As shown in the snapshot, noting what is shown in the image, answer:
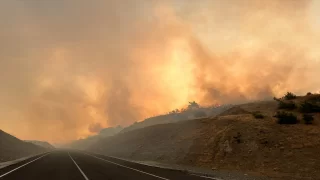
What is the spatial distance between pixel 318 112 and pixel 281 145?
37.4 feet

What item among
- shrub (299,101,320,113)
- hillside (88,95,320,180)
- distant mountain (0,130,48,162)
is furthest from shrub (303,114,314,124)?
distant mountain (0,130,48,162)

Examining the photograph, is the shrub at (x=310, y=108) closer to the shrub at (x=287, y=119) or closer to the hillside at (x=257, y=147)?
the hillside at (x=257, y=147)

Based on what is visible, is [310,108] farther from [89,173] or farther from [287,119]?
[89,173]

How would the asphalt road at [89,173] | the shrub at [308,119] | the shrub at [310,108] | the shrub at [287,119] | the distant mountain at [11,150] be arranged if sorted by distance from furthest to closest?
the distant mountain at [11,150] < the shrub at [310,108] < the shrub at [287,119] < the shrub at [308,119] < the asphalt road at [89,173]

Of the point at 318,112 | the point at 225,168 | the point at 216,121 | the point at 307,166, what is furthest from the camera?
the point at 216,121

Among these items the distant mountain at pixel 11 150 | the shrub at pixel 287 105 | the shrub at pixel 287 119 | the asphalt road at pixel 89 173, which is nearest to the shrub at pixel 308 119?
the shrub at pixel 287 119

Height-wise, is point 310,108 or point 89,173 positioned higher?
point 310,108

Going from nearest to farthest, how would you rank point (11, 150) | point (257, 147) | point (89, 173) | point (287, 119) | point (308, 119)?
1. point (89, 173)
2. point (257, 147)
3. point (308, 119)
4. point (287, 119)
5. point (11, 150)

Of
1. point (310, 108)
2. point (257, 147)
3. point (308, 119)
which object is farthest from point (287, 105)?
point (257, 147)

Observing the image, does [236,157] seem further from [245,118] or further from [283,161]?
[245,118]

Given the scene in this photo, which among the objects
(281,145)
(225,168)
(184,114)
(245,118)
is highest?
(184,114)

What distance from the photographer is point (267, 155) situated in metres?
31.8

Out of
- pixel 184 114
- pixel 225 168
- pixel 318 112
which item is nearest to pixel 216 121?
pixel 318 112

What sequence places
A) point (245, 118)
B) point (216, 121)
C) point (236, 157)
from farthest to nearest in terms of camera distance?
point (216, 121), point (245, 118), point (236, 157)
